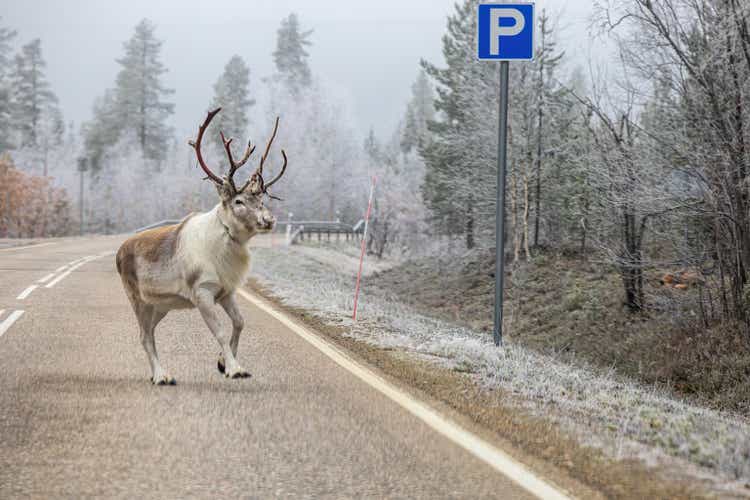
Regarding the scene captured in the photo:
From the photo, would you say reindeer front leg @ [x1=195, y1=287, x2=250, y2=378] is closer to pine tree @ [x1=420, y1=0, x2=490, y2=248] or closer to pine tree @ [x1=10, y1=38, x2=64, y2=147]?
pine tree @ [x1=420, y1=0, x2=490, y2=248]

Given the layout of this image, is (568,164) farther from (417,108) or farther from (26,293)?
(417,108)

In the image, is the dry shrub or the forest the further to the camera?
the dry shrub

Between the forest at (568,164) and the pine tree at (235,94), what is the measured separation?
0.59 metres

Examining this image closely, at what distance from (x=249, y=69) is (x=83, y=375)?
3223 inches

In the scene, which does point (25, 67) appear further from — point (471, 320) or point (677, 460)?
point (677, 460)

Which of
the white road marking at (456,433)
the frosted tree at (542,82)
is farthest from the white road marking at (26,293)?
the frosted tree at (542,82)

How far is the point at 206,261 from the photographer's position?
6496 millimetres

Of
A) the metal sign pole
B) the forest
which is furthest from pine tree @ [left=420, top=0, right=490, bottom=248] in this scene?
the metal sign pole

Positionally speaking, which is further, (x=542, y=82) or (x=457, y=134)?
(x=457, y=134)

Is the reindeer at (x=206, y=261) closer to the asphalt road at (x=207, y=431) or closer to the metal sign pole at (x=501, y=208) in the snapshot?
the asphalt road at (x=207, y=431)

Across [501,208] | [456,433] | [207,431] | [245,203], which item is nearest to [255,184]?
[245,203]

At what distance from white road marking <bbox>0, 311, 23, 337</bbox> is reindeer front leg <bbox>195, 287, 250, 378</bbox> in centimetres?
411

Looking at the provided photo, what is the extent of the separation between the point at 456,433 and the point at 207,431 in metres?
1.56

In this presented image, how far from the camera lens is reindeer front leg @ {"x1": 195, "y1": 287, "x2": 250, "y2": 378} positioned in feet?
20.9
